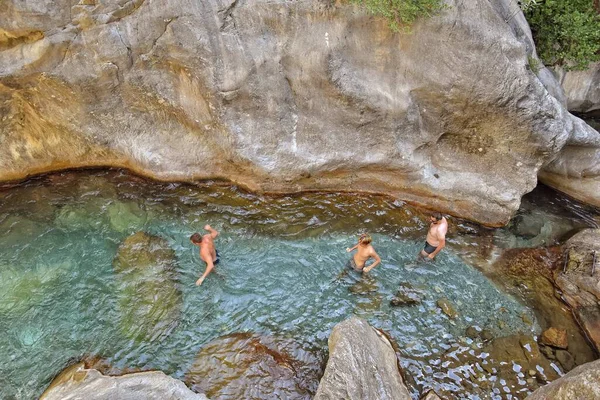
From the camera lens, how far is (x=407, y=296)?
374 inches

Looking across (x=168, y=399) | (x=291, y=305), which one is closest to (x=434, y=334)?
(x=291, y=305)

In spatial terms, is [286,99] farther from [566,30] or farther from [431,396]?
[566,30]

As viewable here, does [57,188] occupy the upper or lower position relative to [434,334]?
upper

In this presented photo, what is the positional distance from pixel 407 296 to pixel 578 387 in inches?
148

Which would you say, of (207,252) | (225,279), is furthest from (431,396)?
(207,252)

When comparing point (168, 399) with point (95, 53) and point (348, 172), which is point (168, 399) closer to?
point (348, 172)

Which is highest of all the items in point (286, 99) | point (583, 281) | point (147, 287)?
point (286, 99)

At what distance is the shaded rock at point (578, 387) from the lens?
19.7 ft

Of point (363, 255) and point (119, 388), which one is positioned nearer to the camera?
point (119, 388)

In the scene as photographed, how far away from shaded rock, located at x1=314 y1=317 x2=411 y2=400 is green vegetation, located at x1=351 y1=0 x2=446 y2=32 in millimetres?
6700

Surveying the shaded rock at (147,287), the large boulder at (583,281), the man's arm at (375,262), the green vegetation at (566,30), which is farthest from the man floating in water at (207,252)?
the green vegetation at (566,30)

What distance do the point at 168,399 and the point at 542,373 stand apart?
7.23 meters

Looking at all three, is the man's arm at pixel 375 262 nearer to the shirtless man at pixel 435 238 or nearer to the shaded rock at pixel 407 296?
the shaded rock at pixel 407 296

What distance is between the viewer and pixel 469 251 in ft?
35.1
